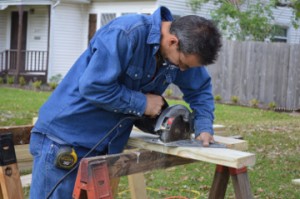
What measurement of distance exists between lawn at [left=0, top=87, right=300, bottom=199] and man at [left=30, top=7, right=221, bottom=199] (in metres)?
2.69

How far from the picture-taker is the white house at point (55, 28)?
70.8 feet

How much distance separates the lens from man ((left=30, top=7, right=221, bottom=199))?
2855mm

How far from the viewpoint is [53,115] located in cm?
318

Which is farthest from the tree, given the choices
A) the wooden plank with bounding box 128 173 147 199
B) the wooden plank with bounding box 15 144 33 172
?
the wooden plank with bounding box 128 173 147 199

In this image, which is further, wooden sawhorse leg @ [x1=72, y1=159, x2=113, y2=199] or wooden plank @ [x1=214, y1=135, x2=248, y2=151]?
wooden plank @ [x1=214, y1=135, x2=248, y2=151]

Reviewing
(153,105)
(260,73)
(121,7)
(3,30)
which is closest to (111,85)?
(153,105)

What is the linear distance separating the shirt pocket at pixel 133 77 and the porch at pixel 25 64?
19.0 meters

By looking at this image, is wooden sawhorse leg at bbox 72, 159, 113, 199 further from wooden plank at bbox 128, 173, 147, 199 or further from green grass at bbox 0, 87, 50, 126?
green grass at bbox 0, 87, 50, 126

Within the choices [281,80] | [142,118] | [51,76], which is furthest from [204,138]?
[51,76]

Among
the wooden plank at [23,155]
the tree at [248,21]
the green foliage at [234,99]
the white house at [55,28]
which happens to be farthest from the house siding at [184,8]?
the wooden plank at [23,155]

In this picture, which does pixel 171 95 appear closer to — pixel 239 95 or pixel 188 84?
pixel 239 95

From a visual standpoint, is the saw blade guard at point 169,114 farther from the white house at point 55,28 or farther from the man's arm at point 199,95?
the white house at point 55,28

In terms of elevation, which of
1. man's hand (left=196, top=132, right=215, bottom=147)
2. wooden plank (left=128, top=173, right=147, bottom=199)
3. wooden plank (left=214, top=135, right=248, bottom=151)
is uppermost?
man's hand (left=196, top=132, right=215, bottom=147)

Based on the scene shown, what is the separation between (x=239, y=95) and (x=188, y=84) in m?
14.8
